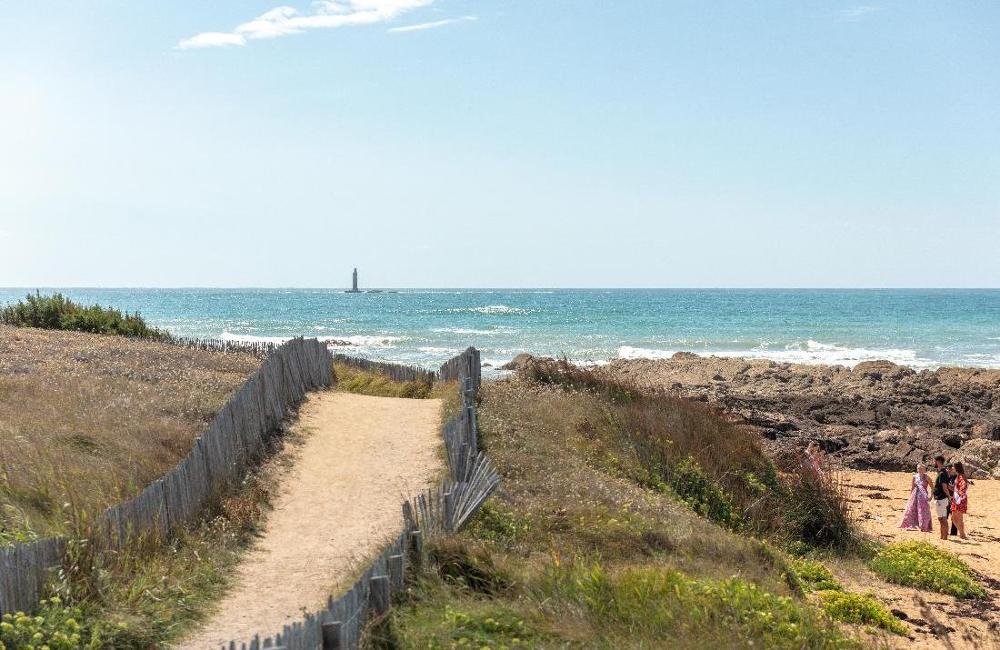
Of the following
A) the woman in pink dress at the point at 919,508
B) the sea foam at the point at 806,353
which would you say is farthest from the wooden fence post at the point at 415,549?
the sea foam at the point at 806,353

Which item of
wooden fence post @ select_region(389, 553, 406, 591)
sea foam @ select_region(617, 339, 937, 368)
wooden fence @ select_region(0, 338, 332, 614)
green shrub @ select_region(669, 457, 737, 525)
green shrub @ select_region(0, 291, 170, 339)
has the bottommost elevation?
sea foam @ select_region(617, 339, 937, 368)

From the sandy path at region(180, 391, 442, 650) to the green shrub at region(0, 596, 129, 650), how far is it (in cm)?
70

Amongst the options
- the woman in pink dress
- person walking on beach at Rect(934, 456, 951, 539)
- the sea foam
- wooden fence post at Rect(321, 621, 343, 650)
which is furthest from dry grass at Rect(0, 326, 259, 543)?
the sea foam

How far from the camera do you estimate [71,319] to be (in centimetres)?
2559

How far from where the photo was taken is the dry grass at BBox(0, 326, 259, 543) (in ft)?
32.7

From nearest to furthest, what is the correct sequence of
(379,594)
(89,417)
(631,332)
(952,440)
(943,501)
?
1. (379,594)
2. (89,417)
3. (943,501)
4. (952,440)
5. (631,332)

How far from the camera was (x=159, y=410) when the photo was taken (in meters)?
14.4

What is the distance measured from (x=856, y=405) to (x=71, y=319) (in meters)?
24.2

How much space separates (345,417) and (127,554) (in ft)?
27.8

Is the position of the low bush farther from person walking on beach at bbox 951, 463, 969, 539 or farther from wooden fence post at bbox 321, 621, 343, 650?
person walking on beach at bbox 951, 463, 969, 539

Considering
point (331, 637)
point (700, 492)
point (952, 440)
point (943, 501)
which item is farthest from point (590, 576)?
point (952, 440)

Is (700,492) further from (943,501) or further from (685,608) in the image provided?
(685,608)

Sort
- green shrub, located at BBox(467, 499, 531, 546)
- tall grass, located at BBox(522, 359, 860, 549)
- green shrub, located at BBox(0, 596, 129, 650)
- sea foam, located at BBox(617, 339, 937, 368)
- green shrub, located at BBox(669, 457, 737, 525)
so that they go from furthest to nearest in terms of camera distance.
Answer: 1. sea foam, located at BBox(617, 339, 937, 368)
2. tall grass, located at BBox(522, 359, 860, 549)
3. green shrub, located at BBox(669, 457, 737, 525)
4. green shrub, located at BBox(467, 499, 531, 546)
5. green shrub, located at BBox(0, 596, 129, 650)

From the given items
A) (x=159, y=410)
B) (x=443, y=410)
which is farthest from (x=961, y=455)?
(x=159, y=410)
